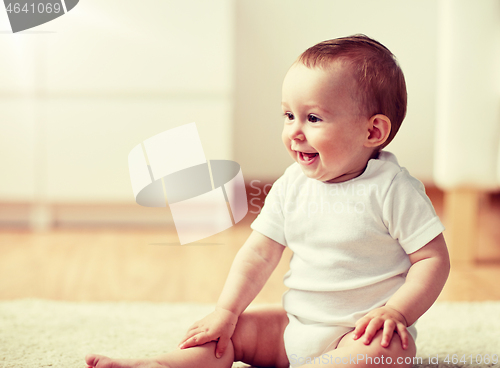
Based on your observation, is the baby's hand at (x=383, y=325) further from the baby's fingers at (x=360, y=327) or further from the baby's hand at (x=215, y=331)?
the baby's hand at (x=215, y=331)

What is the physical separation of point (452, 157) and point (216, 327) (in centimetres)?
73

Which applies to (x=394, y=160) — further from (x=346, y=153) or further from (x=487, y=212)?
(x=487, y=212)

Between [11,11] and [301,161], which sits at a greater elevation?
[11,11]

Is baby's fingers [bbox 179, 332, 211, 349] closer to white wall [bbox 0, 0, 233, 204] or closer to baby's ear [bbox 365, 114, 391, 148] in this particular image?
baby's ear [bbox 365, 114, 391, 148]

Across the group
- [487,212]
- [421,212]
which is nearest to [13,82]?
[421,212]

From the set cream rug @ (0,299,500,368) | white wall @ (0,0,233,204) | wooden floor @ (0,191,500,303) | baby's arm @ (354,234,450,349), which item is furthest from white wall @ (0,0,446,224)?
baby's arm @ (354,234,450,349)

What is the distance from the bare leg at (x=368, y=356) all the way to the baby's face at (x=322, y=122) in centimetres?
16

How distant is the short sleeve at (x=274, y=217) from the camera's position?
52 cm

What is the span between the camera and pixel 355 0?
1460 mm

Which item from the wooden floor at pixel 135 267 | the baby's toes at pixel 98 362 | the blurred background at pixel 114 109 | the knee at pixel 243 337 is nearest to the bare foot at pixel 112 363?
the baby's toes at pixel 98 362

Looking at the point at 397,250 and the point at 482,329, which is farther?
the point at 482,329

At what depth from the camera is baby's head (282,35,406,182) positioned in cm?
45

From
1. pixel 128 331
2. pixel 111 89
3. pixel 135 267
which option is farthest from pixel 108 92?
pixel 128 331

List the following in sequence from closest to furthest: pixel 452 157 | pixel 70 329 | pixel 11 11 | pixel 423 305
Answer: pixel 423 305 < pixel 70 329 < pixel 11 11 < pixel 452 157
